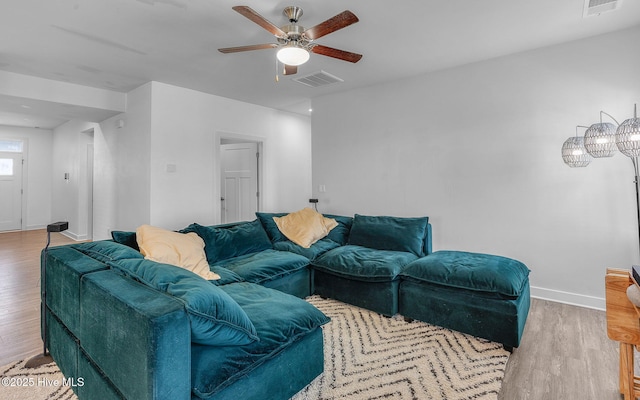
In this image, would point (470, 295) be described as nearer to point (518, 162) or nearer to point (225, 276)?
point (518, 162)

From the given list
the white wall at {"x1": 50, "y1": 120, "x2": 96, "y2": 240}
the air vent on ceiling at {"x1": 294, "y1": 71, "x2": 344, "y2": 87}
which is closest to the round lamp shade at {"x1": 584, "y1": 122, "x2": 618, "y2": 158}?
the air vent on ceiling at {"x1": 294, "y1": 71, "x2": 344, "y2": 87}

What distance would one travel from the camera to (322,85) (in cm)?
440

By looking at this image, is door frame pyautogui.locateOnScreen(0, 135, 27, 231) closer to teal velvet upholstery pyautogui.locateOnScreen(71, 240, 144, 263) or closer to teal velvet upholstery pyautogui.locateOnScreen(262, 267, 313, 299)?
teal velvet upholstery pyautogui.locateOnScreen(71, 240, 144, 263)

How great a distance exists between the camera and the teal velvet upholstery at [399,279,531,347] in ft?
7.55

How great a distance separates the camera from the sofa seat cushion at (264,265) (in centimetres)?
279

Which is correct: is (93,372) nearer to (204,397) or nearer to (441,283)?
(204,397)

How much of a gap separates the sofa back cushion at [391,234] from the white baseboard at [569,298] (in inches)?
49.9

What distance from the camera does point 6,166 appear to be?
7363mm

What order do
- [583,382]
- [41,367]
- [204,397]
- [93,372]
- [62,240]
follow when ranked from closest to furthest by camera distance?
Result: [204,397], [93,372], [583,382], [41,367], [62,240]

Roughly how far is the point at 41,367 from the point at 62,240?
224 inches

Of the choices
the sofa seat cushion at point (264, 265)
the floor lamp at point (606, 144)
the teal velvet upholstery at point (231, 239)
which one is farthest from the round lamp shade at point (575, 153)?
the teal velvet upholstery at point (231, 239)

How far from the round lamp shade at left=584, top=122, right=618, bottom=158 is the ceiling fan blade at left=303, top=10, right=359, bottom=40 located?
2.18 meters

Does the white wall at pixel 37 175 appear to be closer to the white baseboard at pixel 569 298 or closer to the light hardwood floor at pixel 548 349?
the light hardwood floor at pixel 548 349

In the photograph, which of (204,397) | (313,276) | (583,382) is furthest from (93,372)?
(583,382)
